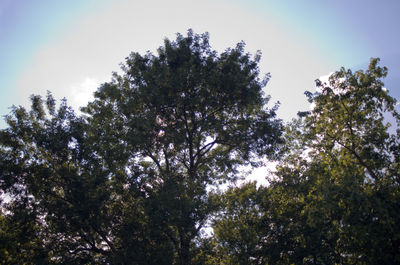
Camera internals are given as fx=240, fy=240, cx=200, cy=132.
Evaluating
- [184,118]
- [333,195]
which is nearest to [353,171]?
[333,195]

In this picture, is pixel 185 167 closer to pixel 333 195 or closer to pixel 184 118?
pixel 184 118

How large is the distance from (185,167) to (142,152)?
13.0ft

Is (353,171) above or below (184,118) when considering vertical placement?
below

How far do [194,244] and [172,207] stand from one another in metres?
4.47

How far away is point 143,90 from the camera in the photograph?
1576 centimetres

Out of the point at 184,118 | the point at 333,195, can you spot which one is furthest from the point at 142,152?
the point at 333,195

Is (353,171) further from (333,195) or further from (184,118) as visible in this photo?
(184,118)

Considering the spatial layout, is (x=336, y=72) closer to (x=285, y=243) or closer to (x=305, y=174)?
(x=305, y=174)

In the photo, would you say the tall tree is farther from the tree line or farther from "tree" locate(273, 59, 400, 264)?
"tree" locate(273, 59, 400, 264)

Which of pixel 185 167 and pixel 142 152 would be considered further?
pixel 185 167

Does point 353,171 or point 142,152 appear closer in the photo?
point 353,171

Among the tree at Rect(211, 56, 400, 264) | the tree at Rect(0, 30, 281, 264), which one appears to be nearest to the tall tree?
the tree at Rect(0, 30, 281, 264)

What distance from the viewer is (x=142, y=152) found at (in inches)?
680

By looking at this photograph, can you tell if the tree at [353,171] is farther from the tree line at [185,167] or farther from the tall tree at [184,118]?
the tall tree at [184,118]
